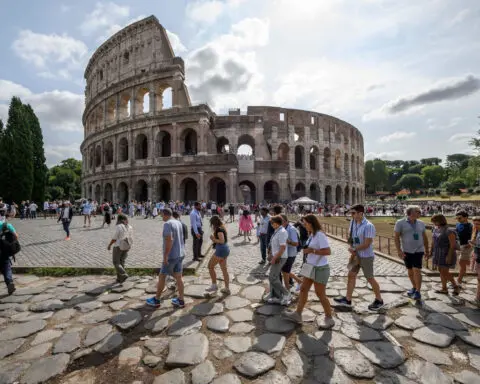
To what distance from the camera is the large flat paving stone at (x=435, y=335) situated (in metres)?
3.12

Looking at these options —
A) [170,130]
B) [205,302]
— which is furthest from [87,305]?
[170,130]

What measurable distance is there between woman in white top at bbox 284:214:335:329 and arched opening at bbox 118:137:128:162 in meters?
29.1

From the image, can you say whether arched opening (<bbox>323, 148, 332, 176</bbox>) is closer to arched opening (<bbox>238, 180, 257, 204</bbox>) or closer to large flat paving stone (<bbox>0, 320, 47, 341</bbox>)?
arched opening (<bbox>238, 180, 257, 204</bbox>)

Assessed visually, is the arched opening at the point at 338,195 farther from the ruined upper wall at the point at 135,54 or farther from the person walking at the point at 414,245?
the person walking at the point at 414,245

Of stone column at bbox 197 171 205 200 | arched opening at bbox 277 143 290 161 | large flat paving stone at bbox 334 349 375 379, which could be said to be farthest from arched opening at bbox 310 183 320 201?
large flat paving stone at bbox 334 349 375 379

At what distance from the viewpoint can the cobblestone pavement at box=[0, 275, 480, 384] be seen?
2605 mm

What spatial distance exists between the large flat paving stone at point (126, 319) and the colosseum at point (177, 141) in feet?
65.1

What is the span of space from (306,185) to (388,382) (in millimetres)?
29201

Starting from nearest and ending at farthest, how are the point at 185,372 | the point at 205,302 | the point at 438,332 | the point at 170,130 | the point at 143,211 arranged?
the point at 185,372, the point at 438,332, the point at 205,302, the point at 143,211, the point at 170,130

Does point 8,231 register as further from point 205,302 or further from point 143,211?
point 143,211

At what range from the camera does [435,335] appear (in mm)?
3270

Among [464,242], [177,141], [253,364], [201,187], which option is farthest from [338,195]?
[253,364]

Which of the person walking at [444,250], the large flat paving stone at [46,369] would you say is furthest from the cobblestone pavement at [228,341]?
the person walking at [444,250]

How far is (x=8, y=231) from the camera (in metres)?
4.64
